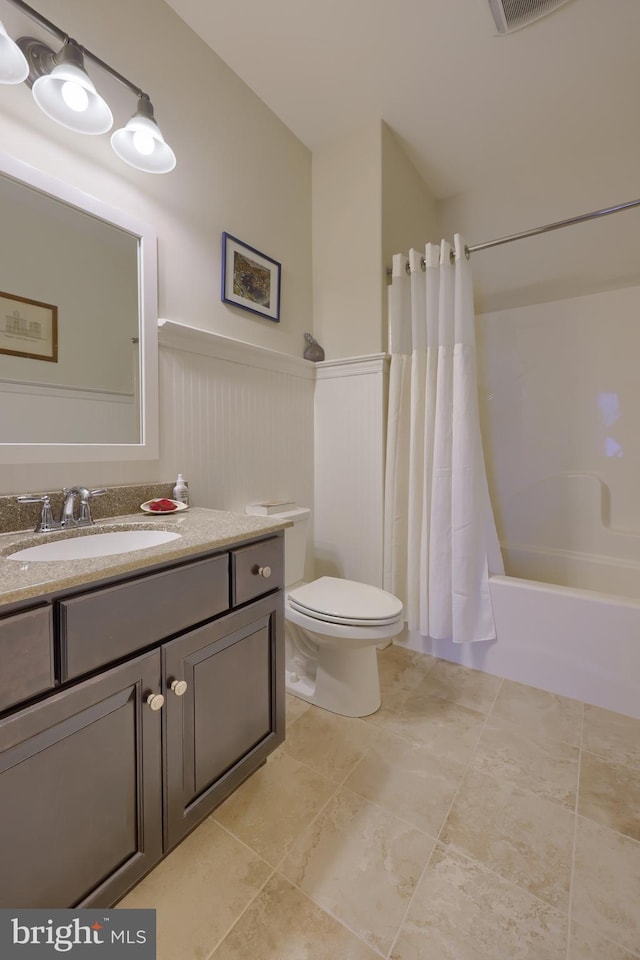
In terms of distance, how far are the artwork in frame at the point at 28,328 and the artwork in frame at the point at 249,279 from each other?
0.71 meters

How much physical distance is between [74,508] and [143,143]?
3.87ft

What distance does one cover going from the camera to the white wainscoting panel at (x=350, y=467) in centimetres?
205

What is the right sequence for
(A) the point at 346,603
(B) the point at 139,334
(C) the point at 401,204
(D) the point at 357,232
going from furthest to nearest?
(C) the point at 401,204 → (D) the point at 357,232 → (A) the point at 346,603 → (B) the point at 139,334

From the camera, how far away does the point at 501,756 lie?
1.35 m

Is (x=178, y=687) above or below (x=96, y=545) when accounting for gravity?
below

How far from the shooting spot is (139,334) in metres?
1.38

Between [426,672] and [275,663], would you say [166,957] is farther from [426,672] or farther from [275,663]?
[426,672]

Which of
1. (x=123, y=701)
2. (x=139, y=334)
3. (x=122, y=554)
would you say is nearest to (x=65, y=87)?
(x=139, y=334)

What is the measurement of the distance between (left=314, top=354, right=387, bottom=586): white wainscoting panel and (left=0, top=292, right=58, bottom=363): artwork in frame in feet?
4.21

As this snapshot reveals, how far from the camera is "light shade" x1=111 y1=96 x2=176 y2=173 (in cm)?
123

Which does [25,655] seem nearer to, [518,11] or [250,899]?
[250,899]

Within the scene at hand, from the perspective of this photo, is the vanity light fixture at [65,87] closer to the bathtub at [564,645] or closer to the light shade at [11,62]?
the light shade at [11,62]

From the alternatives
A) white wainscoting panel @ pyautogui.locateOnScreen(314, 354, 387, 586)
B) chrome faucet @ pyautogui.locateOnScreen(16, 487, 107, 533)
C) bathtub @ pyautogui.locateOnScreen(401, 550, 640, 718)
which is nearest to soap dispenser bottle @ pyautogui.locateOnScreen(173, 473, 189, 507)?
chrome faucet @ pyautogui.locateOnScreen(16, 487, 107, 533)

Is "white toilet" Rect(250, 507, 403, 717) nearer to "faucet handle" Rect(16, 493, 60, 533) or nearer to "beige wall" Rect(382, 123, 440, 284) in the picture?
"faucet handle" Rect(16, 493, 60, 533)
